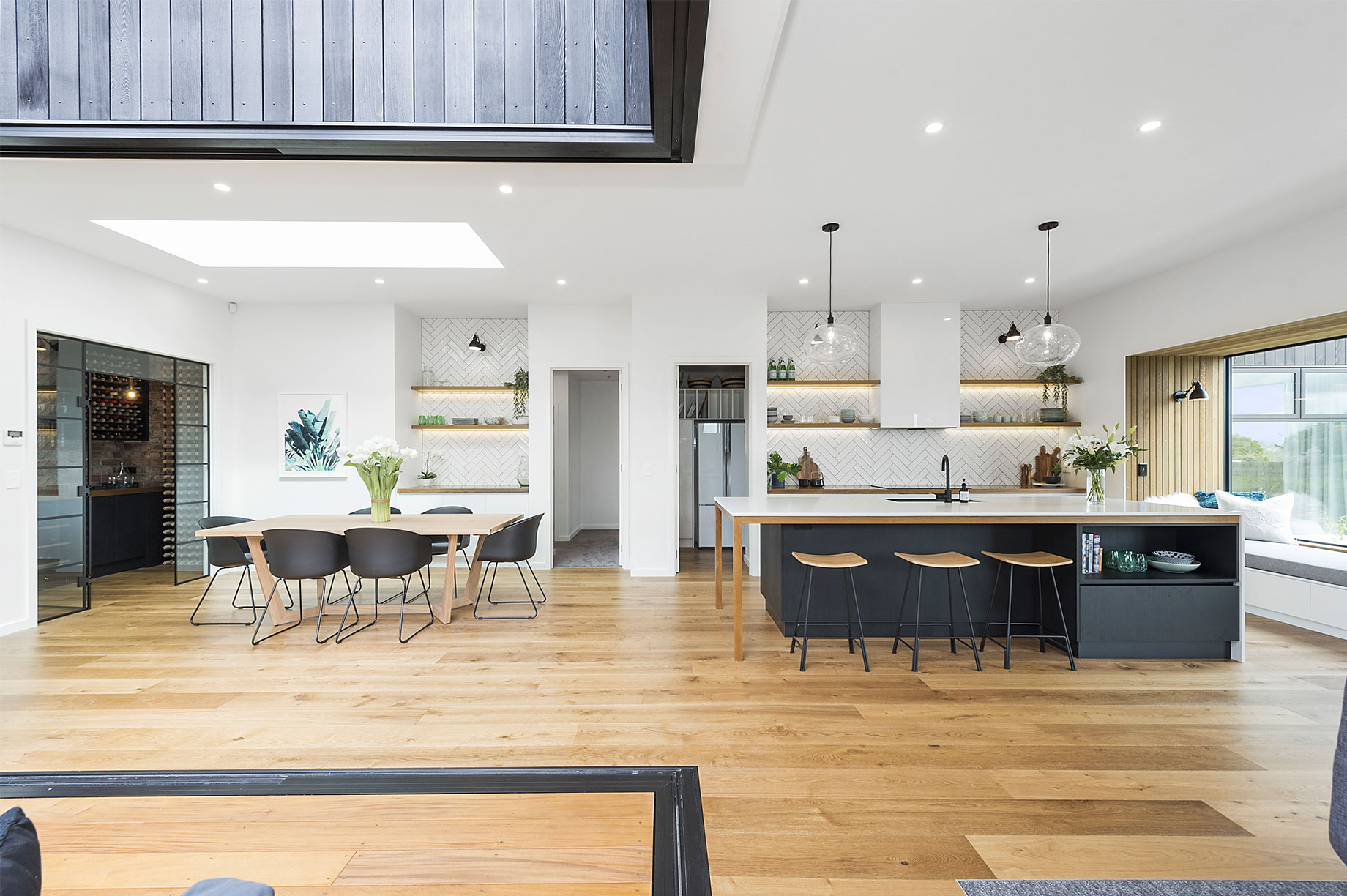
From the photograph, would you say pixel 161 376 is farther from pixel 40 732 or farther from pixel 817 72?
pixel 817 72

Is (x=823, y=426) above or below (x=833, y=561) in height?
above

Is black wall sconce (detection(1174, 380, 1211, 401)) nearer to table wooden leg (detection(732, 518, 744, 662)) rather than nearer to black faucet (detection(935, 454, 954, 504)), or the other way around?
black faucet (detection(935, 454, 954, 504))

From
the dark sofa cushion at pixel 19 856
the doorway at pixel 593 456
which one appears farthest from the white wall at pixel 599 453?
the dark sofa cushion at pixel 19 856

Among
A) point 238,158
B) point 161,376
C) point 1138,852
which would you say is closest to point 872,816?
point 1138,852

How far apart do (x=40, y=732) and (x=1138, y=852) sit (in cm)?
426

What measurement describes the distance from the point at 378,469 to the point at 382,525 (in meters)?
0.48

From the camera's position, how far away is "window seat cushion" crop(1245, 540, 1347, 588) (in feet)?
12.4

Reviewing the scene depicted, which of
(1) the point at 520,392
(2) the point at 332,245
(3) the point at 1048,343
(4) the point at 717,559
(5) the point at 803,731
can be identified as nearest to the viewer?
(5) the point at 803,731

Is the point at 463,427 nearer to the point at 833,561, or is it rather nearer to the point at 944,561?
the point at 833,561

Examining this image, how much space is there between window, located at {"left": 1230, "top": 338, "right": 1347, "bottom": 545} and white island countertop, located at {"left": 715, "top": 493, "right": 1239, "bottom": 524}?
6.72ft

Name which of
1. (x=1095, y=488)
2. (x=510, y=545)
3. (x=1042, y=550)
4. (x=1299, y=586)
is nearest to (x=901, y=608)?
(x=1042, y=550)

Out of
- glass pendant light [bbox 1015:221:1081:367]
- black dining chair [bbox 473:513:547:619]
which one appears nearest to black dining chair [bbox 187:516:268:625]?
black dining chair [bbox 473:513:547:619]

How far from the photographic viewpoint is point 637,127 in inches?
92.2

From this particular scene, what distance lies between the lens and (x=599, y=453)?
9.27 metres
